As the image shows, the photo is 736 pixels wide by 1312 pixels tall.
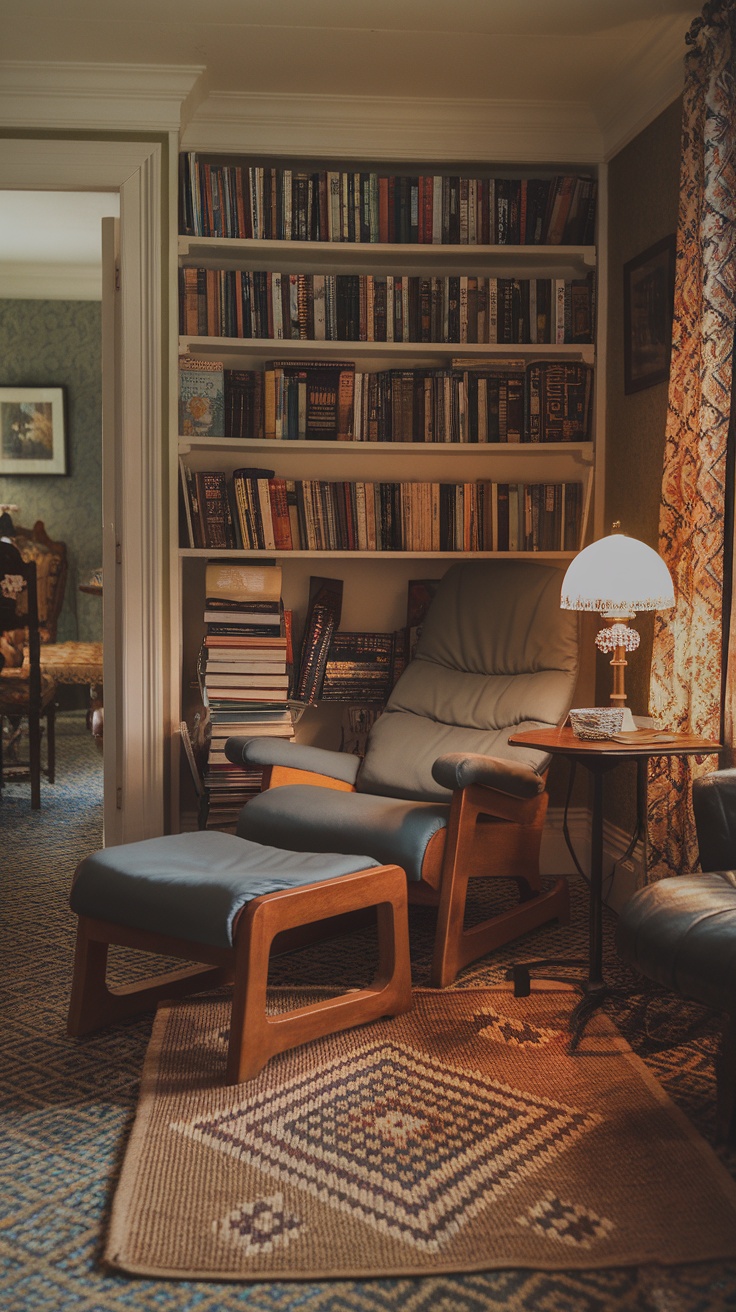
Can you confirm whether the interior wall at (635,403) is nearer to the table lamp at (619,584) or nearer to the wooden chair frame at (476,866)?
the wooden chair frame at (476,866)

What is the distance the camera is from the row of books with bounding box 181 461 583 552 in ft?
11.8

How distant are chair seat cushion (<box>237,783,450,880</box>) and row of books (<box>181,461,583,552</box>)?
1040 millimetres

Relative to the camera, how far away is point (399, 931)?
2.38 meters

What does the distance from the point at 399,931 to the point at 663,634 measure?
1.02 metres

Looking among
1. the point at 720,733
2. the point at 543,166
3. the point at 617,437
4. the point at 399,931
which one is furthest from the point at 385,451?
the point at 399,931

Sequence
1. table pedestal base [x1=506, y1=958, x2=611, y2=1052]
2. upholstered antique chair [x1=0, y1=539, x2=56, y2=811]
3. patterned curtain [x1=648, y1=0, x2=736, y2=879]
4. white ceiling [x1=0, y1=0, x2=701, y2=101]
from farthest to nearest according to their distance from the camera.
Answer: upholstered antique chair [x1=0, y1=539, x2=56, y2=811], white ceiling [x1=0, y1=0, x2=701, y2=101], patterned curtain [x1=648, y1=0, x2=736, y2=879], table pedestal base [x1=506, y1=958, x2=611, y2=1052]

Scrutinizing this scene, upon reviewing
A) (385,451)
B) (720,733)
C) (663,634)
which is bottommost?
(720,733)

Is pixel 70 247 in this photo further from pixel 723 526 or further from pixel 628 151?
pixel 723 526

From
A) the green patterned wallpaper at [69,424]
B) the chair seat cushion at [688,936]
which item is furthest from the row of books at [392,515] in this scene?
the green patterned wallpaper at [69,424]

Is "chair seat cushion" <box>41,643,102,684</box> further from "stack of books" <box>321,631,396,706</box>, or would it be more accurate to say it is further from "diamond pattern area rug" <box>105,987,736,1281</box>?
"diamond pattern area rug" <box>105,987,736,1281</box>

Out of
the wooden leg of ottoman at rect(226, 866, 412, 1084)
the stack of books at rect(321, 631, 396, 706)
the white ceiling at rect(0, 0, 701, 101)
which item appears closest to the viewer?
the wooden leg of ottoman at rect(226, 866, 412, 1084)

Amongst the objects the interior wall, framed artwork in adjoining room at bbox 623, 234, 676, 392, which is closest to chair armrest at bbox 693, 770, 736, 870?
the interior wall

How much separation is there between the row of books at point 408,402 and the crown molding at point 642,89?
2.32 ft

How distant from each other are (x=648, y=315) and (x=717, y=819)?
1716mm
